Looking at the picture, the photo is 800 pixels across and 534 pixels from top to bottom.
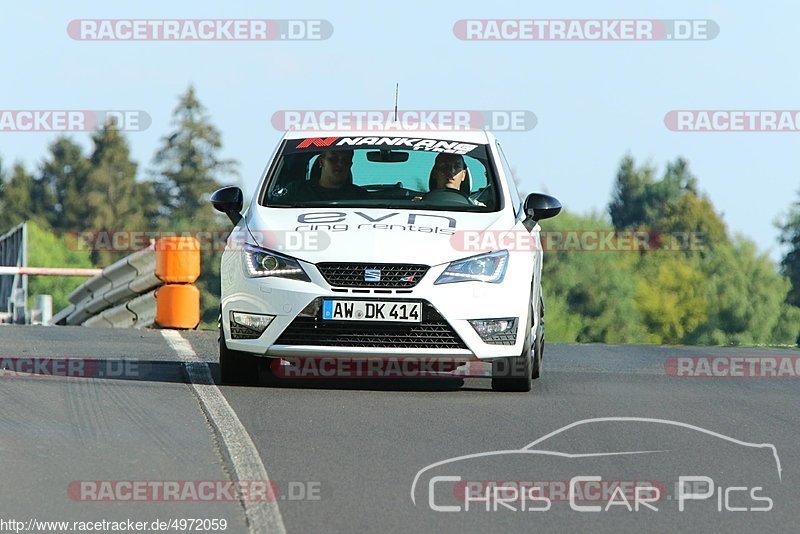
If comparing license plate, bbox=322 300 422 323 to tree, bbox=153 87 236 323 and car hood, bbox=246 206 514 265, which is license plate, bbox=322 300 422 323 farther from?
tree, bbox=153 87 236 323

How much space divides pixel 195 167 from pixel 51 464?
113 metres

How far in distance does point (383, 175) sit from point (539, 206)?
115 centimetres

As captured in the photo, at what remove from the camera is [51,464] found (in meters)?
6.83

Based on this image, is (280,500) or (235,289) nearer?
(280,500)

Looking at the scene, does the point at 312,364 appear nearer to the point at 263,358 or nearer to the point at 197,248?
the point at 263,358

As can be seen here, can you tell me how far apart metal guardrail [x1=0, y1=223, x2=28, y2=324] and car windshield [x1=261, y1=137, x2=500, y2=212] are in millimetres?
11838

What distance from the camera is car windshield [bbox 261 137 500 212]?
10625mm

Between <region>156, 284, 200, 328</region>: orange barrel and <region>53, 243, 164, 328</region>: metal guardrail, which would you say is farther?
<region>53, 243, 164, 328</region>: metal guardrail

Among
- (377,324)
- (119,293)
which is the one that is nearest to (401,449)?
(377,324)

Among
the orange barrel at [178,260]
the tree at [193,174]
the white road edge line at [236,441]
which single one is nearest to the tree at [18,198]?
the tree at [193,174]

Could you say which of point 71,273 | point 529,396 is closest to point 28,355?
point 529,396

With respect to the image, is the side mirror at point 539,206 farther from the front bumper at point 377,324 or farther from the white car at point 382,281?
the front bumper at point 377,324

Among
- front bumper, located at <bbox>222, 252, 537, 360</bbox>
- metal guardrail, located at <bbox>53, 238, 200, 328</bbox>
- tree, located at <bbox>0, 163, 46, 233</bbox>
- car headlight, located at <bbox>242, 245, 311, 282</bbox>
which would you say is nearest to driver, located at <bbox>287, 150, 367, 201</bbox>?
A: car headlight, located at <bbox>242, 245, 311, 282</bbox>

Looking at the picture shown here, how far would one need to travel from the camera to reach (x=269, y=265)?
32.3 ft
